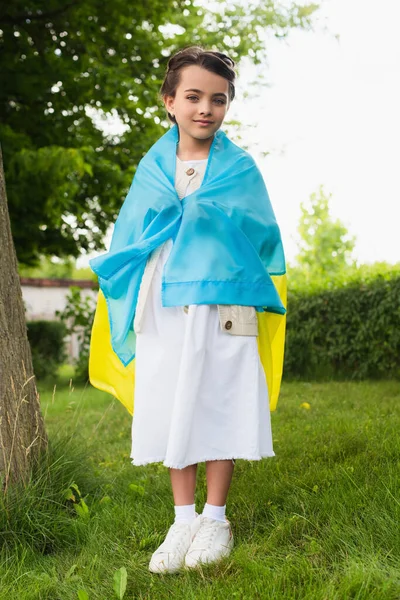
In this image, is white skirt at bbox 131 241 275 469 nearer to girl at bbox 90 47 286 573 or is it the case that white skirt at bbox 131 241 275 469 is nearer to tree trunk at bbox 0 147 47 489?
girl at bbox 90 47 286 573

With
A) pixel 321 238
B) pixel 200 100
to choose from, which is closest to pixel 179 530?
pixel 200 100

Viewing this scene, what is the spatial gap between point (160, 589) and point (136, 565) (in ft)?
0.74

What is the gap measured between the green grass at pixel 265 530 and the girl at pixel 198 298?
0.20 meters

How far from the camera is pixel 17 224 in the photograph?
9.77 m

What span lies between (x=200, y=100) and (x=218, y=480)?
148cm

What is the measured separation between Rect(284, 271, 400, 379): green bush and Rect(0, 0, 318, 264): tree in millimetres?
3490

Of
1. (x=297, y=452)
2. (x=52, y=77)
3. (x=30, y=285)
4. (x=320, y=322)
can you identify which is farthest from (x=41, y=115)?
(x=30, y=285)

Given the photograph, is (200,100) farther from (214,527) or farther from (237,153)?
(214,527)

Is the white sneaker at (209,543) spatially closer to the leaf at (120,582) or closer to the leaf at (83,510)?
the leaf at (120,582)

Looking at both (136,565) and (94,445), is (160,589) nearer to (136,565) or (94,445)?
(136,565)

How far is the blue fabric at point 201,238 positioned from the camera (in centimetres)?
265

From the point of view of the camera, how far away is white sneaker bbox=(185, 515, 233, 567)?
2514 millimetres

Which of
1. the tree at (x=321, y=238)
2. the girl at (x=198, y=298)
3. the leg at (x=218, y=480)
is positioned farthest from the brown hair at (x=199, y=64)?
the tree at (x=321, y=238)

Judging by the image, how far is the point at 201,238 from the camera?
106 inches
